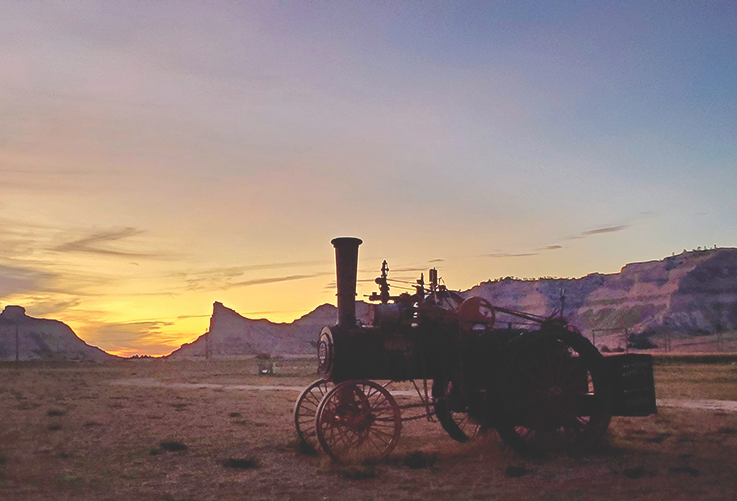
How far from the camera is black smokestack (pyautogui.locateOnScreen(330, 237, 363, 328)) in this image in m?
11.2

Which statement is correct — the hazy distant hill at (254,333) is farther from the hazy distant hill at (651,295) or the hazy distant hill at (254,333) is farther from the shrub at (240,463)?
the shrub at (240,463)

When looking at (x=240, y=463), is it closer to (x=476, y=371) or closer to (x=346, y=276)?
(x=346, y=276)

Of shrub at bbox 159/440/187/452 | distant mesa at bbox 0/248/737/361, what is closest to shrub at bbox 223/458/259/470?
shrub at bbox 159/440/187/452

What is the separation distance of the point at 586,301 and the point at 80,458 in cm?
12388

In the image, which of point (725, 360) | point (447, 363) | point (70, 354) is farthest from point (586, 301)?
point (447, 363)

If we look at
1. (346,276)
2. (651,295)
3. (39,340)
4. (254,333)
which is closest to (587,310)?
(651,295)

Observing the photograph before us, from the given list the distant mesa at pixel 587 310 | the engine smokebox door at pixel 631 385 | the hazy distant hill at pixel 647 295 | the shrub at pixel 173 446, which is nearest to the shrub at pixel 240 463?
the shrub at pixel 173 446

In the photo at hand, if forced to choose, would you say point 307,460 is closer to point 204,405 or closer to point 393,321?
point 393,321

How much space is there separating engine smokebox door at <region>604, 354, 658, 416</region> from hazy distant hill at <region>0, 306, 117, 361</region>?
487 feet

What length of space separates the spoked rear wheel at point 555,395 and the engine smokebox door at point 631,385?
7.1 inches

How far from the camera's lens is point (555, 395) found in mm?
11023

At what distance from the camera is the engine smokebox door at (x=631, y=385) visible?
11219 mm

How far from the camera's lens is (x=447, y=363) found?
11.3 meters

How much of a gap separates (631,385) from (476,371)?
2544mm
